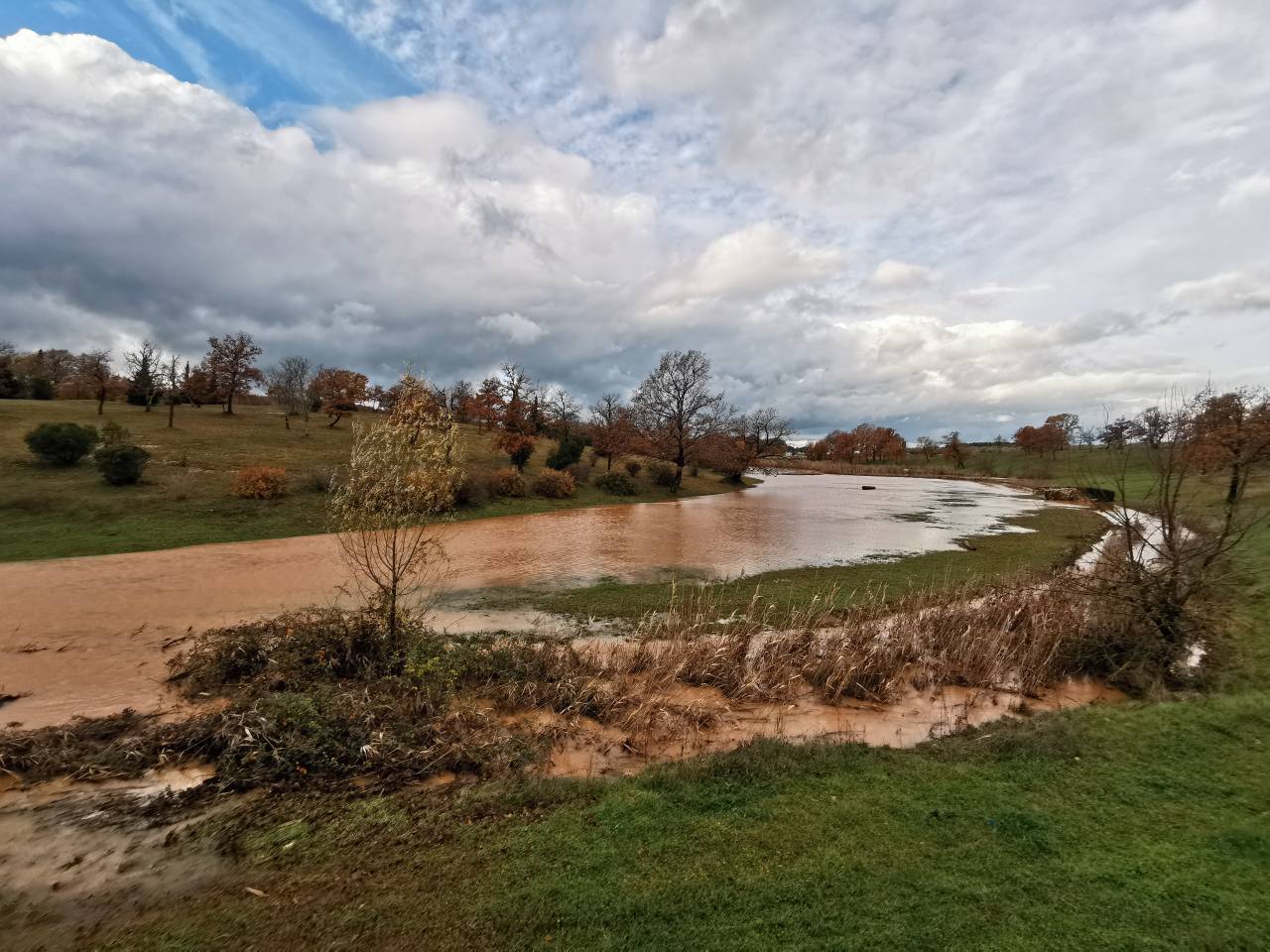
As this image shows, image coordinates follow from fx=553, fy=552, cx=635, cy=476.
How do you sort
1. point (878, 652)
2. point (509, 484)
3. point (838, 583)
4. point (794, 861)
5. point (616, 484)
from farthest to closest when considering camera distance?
point (616, 484), point (509, 484), point (838, 583), point (878, 652), point (794, 861)

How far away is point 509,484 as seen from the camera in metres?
33.3

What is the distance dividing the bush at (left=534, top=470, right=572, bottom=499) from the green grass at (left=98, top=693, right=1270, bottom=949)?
30.5 metres

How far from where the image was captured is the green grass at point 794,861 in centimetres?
366

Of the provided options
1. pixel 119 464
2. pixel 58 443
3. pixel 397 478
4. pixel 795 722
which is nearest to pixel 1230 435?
pixel 795 722

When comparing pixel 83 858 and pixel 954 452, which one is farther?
pixel 954 452

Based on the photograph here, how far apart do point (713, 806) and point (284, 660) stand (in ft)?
22.1

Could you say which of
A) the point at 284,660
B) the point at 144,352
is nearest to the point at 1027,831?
the point at 284,660

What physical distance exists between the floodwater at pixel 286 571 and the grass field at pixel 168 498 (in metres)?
1.79

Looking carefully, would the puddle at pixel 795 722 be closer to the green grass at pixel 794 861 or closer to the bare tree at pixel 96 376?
the green grass at pixel 794 861

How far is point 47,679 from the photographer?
882cm

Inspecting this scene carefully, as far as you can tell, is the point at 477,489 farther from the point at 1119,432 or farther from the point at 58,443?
the point at 1119,432

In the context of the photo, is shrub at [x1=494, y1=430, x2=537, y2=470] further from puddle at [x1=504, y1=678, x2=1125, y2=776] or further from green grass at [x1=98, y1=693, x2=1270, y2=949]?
green grass at [x1=98, y1=693, x2=1270, y2=949]

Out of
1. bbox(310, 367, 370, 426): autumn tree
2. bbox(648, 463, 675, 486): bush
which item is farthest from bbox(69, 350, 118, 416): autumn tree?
bbox(648, 463, 675, 486): bush

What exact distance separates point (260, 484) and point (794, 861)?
27858 millimetres
